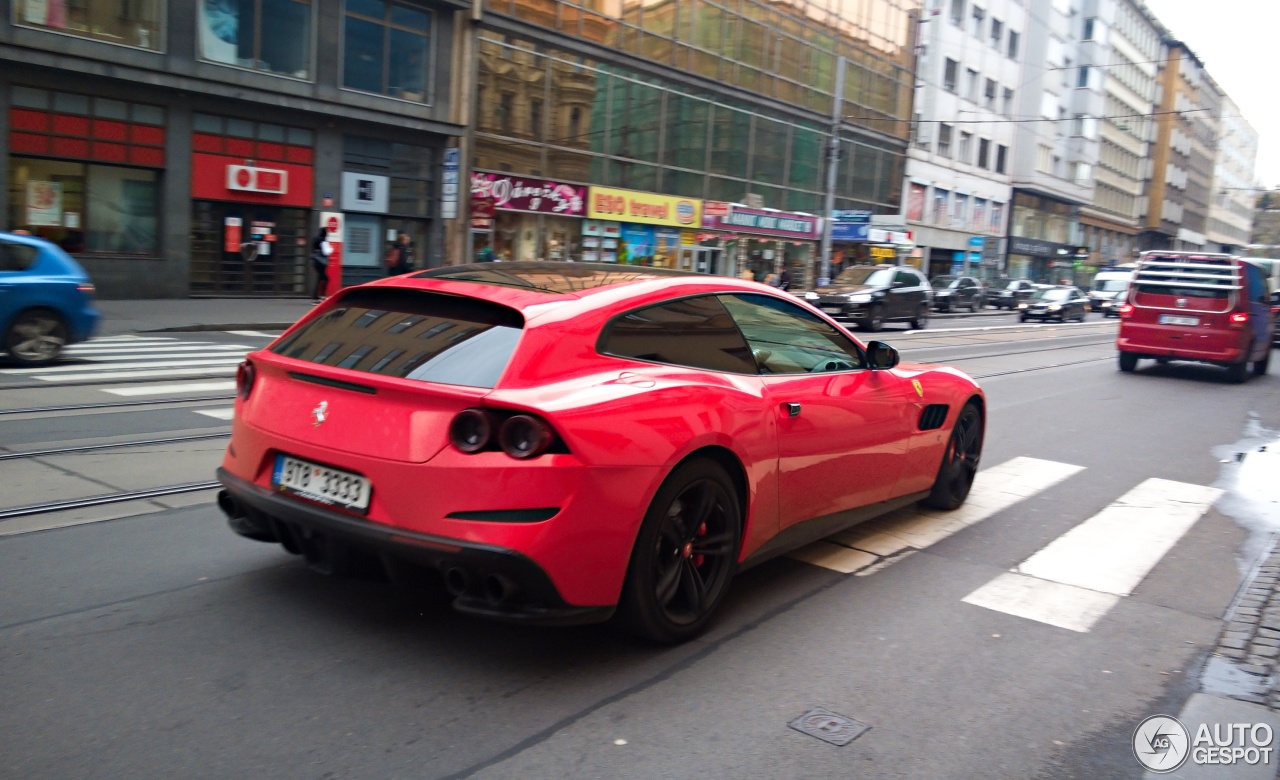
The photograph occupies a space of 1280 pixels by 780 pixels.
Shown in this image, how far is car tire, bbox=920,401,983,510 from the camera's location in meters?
6.75

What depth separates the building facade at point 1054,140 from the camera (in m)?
65.8

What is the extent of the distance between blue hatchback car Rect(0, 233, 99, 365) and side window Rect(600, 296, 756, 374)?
9.79 m

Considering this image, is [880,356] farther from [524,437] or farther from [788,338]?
[524,437]

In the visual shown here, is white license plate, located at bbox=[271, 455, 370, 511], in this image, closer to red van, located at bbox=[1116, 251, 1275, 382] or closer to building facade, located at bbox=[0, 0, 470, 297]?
red van, located at bbox=[1116, 251, 1275, 382]

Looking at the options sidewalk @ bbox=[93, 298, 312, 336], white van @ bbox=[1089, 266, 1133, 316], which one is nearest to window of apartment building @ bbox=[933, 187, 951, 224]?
white van @ bbox=[1089, 266, 1133, 316]

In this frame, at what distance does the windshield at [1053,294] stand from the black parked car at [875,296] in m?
16.7

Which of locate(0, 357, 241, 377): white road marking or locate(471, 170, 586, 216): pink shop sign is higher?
locate(471, 170, 586, 216): pink shop sign

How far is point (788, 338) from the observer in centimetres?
528

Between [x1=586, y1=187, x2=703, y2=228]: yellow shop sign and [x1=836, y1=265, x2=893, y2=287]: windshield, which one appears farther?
[x1=586, y1=187, x2=703, y2=228]: yellow shop sign

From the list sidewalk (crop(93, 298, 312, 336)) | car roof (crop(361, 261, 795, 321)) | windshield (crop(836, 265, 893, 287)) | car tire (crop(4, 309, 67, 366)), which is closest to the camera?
car roof (crop(361, 261, 795, 321))

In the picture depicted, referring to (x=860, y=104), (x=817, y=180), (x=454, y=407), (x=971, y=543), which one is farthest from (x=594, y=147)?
(x=454, y=407)

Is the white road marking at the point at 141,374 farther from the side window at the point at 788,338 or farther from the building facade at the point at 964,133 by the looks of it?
the building facade at the point at 964,133

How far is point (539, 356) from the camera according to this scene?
3.91 metres

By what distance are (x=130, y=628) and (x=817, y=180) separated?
144 feet
